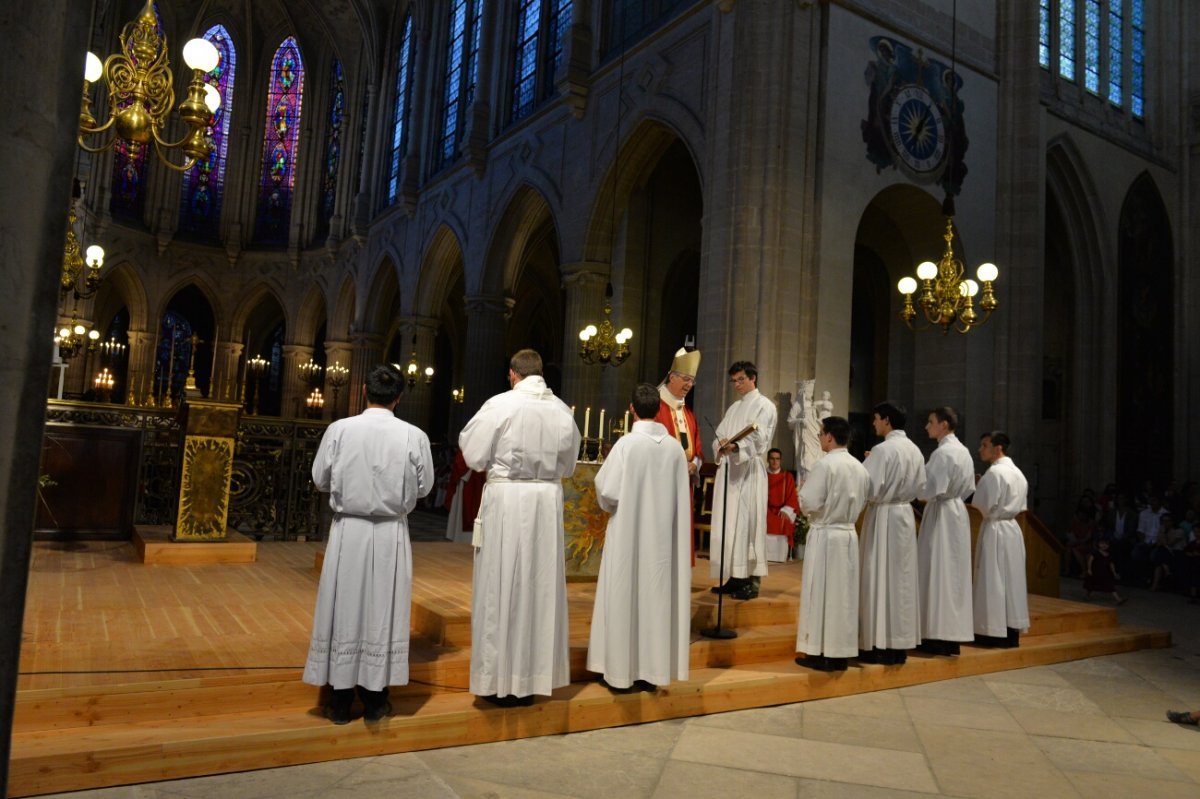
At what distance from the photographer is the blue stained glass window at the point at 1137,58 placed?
56.7 feet

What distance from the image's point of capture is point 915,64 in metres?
12.3

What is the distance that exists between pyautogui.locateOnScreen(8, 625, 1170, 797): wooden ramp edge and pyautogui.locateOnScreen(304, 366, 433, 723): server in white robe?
0.54 feet

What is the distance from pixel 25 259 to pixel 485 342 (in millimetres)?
16927

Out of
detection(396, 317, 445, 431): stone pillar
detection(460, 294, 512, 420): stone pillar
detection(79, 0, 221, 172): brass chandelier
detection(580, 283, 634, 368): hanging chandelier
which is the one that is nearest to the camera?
detection(79, 0, 221, 172): brass chandelier

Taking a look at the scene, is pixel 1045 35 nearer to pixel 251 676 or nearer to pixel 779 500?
pixel 779 500

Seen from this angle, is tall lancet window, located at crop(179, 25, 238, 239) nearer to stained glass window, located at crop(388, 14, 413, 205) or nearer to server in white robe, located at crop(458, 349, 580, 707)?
stained glass window, located at crop(388, 14, 413, 205)

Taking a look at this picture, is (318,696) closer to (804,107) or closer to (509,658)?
(509,658)

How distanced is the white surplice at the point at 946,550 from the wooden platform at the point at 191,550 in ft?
17.6

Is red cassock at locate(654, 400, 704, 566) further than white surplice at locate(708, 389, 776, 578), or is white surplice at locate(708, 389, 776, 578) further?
red cassock at locate(654, 400, 704, 566)

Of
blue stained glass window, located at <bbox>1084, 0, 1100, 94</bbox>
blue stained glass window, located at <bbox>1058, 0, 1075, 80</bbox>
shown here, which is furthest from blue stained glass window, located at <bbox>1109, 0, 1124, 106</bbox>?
blue stained glass window, located at <bbox>1058, 0, 1075, 80</bbox>

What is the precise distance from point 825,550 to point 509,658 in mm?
2184

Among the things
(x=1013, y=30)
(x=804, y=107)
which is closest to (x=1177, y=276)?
(x=1013, y=30)

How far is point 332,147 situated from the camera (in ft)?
95.3

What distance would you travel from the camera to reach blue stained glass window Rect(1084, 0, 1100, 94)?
53.6 feet
